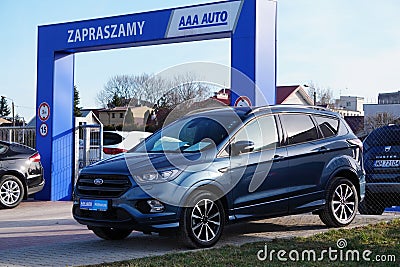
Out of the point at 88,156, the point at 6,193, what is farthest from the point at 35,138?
the point at 6,193

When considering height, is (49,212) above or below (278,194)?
below

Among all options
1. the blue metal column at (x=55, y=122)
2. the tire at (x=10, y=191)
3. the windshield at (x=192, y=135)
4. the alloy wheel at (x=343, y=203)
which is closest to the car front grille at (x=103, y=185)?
the windshield at (x=192, y=135)

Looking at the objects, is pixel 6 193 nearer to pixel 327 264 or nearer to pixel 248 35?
pixel 248 35

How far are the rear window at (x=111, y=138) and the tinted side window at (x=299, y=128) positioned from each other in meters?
10.5

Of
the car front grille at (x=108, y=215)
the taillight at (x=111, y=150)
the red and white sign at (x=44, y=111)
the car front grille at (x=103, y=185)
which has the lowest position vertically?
the car front grille at (x=108, y=215)

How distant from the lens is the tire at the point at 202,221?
Answer: 788 cm

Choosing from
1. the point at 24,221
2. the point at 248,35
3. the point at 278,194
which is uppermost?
the point at 248,35

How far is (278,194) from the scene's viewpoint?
8883 mm

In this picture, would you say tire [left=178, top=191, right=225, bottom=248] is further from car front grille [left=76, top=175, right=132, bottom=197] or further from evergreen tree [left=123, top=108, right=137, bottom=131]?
evergreen tree [left=123, top=108, right=137, bottom=131]

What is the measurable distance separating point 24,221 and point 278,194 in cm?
515

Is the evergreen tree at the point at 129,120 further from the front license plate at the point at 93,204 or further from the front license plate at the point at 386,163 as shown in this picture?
the front license plate at the point at 386,163

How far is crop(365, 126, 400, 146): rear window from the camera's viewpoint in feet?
36.5

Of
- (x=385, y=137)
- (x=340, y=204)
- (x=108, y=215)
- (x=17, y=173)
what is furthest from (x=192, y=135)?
(x=17, y=173)

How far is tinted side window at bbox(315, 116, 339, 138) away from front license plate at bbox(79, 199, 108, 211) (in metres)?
3.70
